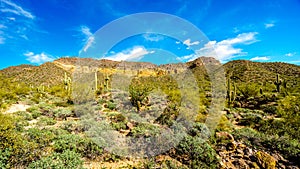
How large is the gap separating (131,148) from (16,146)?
3306 millimetres

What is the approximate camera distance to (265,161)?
5.99m

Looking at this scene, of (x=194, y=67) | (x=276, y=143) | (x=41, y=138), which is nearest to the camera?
(x=41, y=138)

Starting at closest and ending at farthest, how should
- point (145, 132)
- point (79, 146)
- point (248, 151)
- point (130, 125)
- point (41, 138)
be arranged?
point (41, 138), point (79, 146), point (248, 151), point (145, 132), point (130, 125)

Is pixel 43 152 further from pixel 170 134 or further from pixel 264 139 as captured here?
pixel 264 139

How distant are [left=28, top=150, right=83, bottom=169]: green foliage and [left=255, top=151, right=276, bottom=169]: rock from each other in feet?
16.5

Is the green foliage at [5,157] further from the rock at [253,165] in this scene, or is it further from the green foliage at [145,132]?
the rock at [253,165]

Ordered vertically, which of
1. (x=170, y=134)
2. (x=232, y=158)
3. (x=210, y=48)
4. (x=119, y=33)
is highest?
(x=119, y=33)

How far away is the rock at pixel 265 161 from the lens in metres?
5.88

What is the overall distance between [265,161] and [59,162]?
5.60 m

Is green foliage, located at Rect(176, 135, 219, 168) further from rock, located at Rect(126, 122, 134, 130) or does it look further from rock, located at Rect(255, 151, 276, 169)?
rock, located at Rect(126, 122, 134, 130)

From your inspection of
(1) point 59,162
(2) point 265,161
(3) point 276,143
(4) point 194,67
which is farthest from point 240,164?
(4) point 194,67

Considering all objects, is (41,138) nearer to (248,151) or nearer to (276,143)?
(248,151)

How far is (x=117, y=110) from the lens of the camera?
1412 centimetres

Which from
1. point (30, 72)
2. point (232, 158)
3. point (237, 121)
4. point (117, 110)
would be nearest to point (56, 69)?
point (30, 72)
